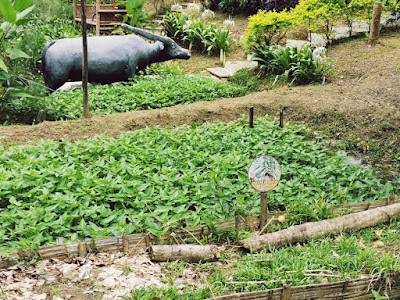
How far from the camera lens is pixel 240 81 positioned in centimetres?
1172

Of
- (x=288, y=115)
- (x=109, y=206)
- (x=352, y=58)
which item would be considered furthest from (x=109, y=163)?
(x=352, y=58)

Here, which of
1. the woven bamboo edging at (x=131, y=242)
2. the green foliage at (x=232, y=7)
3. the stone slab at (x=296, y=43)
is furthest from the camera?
the green foliage at (x=232, y=7)

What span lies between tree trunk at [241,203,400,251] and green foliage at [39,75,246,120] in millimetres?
4958

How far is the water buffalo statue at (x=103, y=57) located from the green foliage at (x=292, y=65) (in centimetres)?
205

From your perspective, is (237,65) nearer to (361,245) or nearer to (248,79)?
(248,79)

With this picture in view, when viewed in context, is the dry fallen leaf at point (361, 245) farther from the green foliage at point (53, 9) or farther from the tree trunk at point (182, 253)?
the green foliage at point (53, 9)

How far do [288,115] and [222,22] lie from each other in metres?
8.44

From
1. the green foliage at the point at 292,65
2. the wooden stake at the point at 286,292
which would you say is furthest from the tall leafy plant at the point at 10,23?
the wooden stake at the point at 286,292

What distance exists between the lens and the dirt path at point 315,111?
24.9ft

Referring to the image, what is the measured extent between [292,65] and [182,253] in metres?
7.40

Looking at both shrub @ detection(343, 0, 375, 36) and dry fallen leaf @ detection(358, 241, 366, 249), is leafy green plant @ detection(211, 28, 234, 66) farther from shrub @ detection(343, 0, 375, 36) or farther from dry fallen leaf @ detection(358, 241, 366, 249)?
dry fallen leaf @ detection(358, 241, 366, 249)

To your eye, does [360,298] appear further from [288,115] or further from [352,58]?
[352,58]

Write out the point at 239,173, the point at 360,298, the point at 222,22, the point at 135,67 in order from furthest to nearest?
the point at 222,22, the point at 135,67, the point at 239,173, the point at 360,298

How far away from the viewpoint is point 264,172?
442cm
